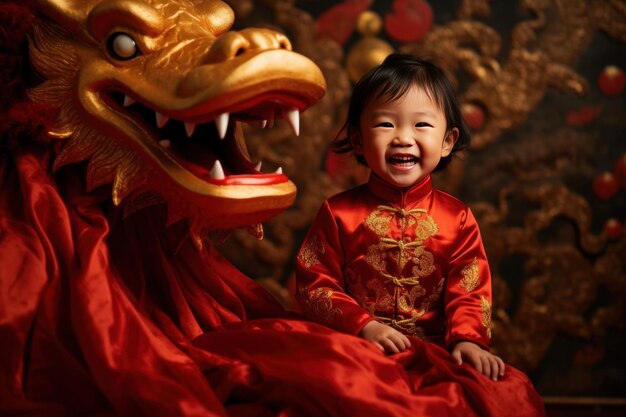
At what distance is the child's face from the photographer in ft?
2.89

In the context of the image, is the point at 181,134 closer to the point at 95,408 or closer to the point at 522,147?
the point at 95,408

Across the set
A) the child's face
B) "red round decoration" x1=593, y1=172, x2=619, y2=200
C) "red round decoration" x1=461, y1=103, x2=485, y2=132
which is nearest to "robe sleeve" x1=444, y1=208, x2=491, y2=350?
the child's face

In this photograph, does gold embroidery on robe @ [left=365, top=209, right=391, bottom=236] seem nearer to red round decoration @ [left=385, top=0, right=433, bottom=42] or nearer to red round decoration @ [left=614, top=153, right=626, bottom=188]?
red round decoration @ [left=385, top=0, right=433, bottom=42]

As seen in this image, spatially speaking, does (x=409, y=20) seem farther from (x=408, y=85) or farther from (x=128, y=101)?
(x=128, y=101)

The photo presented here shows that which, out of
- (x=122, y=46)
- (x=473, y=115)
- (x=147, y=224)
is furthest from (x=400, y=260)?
(x=473, y=115)

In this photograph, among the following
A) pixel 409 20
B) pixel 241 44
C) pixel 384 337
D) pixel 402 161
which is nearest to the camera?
pixel 241 44

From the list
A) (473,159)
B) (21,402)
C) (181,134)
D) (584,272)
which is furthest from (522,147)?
(21,402)

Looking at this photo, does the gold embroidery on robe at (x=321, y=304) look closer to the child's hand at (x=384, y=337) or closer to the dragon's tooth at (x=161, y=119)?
the child's hand at (x=384, y=337)

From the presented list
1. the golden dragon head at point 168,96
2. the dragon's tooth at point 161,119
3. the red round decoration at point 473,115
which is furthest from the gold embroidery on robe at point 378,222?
the red round decoration at point 473,115

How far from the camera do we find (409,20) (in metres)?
1.74

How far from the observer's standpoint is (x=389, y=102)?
0.88 m

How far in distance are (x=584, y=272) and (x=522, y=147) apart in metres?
0.37

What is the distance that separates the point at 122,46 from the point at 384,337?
1.46 ft

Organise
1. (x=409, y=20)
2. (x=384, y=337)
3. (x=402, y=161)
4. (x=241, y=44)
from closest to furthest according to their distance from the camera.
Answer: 1. (x=241, y=44)
2. (x=384, y=337)
3. (x=402, y=161)
4. (x=409, y=20)
